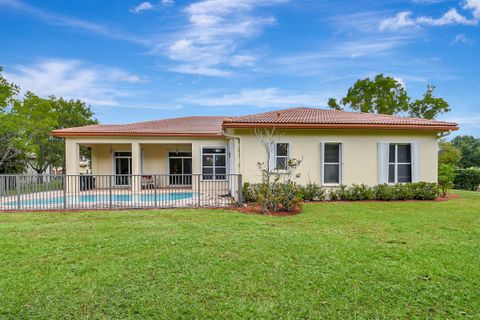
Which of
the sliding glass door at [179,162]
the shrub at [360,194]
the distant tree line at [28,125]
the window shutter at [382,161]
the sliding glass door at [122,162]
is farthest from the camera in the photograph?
the distant tree line at [28,125]

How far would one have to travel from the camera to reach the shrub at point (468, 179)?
20.6m

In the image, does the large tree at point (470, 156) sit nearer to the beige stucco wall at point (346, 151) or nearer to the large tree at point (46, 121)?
the beige stucco wall at point (346, 151)

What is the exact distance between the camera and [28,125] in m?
22.4

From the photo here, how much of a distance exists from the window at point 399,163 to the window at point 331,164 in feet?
7.23

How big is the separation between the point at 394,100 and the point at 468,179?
16398mm

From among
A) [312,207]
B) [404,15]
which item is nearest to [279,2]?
[404,15]

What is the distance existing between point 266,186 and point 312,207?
192 centimetres

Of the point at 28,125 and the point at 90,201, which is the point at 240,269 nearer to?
the point at 90,201

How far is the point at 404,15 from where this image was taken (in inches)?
594

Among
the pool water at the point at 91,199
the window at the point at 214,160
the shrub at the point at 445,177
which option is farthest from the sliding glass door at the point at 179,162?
the shrub at the point at 445,177

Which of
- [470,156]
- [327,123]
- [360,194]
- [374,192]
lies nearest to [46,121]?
[327,123]

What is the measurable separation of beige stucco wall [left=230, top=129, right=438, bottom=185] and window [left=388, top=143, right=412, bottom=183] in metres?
0.33

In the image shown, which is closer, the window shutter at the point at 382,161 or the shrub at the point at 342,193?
the shrub at the point at 342,193

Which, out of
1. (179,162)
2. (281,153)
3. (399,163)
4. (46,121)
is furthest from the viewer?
(46,121)
